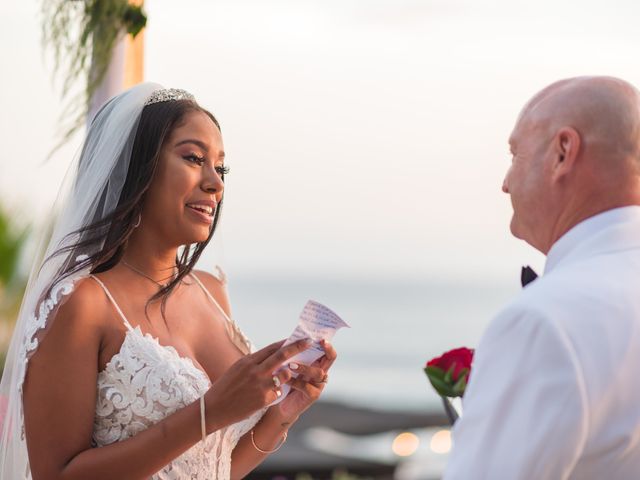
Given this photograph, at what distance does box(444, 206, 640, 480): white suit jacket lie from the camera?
1772 mm

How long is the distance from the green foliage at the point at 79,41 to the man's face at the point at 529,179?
7.47 ft

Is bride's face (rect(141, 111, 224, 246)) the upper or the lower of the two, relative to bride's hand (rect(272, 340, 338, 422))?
upper

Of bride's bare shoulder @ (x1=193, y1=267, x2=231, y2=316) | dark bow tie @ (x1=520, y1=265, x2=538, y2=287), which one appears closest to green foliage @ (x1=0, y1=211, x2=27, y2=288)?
bride's bare shoulder @ (x1=193, y1=267, x2=231, y2=316)

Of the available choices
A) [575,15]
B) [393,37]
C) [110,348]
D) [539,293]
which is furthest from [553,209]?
[393,37]

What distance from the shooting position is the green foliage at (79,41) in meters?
4.05

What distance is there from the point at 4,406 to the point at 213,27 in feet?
100

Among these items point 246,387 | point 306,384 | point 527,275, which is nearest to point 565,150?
point 527,275

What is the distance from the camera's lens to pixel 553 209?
6.86ft

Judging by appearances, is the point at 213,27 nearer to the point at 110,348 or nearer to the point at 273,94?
the point at 273,94

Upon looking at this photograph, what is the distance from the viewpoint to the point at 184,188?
10.5 ft

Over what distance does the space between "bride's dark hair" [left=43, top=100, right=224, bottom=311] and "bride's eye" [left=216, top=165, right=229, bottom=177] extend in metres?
0.19

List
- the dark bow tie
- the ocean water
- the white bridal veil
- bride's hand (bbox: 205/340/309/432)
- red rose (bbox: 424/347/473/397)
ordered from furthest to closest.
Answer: the ocean water < the white bridal veil < bride's hand (bbox: 205/340/309/432) < red rose (bbox: 424/347/473/397) < the dark bow tie

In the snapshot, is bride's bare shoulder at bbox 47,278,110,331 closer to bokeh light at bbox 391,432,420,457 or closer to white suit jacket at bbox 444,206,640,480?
white suit jacket at bbox 444,206,640,480

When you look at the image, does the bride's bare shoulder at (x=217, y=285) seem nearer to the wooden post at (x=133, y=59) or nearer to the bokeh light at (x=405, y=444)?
the wooden post at (x=133, y=59)
